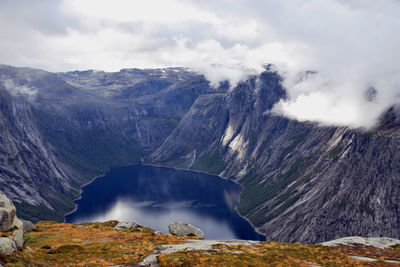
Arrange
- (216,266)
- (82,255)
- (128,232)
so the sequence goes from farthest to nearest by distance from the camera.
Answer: (128,232)
(82,255)
(216,266)

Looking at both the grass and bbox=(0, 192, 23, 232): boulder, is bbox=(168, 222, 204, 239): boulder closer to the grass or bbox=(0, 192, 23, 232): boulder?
the grass

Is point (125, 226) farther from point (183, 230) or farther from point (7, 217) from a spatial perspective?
point (7, 217)

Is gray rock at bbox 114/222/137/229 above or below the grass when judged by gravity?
above

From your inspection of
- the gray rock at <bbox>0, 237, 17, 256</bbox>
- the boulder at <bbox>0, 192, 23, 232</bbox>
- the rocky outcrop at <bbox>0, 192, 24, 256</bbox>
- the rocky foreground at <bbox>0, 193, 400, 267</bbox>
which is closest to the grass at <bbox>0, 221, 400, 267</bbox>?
the rocky foreground at <bbox>0, 193, 400, 267</bbox>

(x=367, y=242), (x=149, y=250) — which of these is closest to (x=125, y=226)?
(x=149, y=250)

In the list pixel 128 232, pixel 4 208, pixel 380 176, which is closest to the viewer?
pixel 4 208

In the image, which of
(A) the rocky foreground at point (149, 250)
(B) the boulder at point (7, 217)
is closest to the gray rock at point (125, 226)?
(A) the rocky foreground at point (149, 250)

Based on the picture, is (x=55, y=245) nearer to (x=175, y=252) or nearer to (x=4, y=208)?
(x=4, y=208)

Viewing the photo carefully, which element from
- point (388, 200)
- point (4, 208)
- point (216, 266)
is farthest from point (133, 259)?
point (388, 200)

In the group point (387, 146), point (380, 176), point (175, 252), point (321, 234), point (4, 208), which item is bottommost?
point (321, 234)

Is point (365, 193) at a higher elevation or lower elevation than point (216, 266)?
higher

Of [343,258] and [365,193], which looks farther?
[365,193]
